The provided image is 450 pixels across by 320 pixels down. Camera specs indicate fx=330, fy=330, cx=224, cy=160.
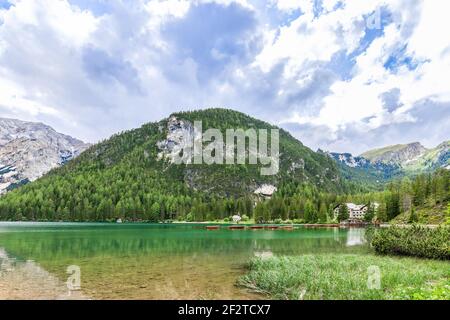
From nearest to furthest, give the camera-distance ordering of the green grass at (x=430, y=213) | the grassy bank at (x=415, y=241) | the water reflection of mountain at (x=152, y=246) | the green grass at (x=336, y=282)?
the green grass at (x=336, y=282) < the grassy bank at (x=415, y=241) < the water reflection of mountain at (x=152, y=246) < the green grass at (x=430, y=213)

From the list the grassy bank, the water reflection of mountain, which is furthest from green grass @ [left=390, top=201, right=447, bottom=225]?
the grassy bank

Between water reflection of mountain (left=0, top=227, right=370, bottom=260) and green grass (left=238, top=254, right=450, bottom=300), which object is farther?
water reflection of mountain (left=0, top=227, right=370, bottom=260)

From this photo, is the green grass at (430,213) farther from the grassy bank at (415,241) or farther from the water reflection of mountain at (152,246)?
the grassy bank at (415,241)

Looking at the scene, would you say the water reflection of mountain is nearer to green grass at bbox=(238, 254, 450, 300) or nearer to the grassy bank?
the grassy bank

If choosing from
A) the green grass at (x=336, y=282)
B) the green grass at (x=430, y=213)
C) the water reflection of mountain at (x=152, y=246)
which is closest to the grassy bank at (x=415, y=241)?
the water reflection of mountain at (x=152, y=246)

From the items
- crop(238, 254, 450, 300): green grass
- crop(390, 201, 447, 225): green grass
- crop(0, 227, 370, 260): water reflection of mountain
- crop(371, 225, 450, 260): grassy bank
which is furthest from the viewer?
crop(390, 201, 447, 225): green grass

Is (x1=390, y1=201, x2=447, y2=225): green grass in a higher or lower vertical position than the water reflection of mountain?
higher

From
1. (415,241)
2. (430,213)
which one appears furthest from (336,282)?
(430,213)

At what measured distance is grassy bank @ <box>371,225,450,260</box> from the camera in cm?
4206

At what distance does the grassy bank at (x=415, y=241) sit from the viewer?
4206cm

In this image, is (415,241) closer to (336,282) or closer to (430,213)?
(336,282)
